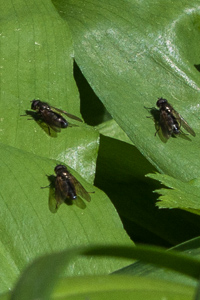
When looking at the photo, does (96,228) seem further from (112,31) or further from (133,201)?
(112,31)

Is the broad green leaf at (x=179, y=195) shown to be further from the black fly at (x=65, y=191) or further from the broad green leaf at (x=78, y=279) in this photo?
the broad green leaf at (x=78, y=279)

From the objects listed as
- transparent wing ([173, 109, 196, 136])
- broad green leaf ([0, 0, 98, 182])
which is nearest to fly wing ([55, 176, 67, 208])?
broad green leaf ([0, 0, 98, 182])

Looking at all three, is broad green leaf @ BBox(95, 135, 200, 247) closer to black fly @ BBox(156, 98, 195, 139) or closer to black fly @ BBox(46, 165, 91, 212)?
black fly @ BBox(156, 98, 195, 139)

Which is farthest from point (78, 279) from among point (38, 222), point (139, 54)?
point (139, 54)

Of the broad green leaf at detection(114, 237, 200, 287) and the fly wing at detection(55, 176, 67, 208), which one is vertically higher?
the broad green leaf at detection(114, 237, 200, 287)

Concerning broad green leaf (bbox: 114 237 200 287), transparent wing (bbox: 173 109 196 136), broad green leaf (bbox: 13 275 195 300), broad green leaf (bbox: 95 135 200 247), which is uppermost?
broad green leaf (bbox: 13 275 195 300)

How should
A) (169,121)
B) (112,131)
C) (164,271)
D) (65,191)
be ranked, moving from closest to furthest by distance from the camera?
(164,271) → (65,191) → (169,121) → (112,131)

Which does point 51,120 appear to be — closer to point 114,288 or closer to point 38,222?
point 38,222
